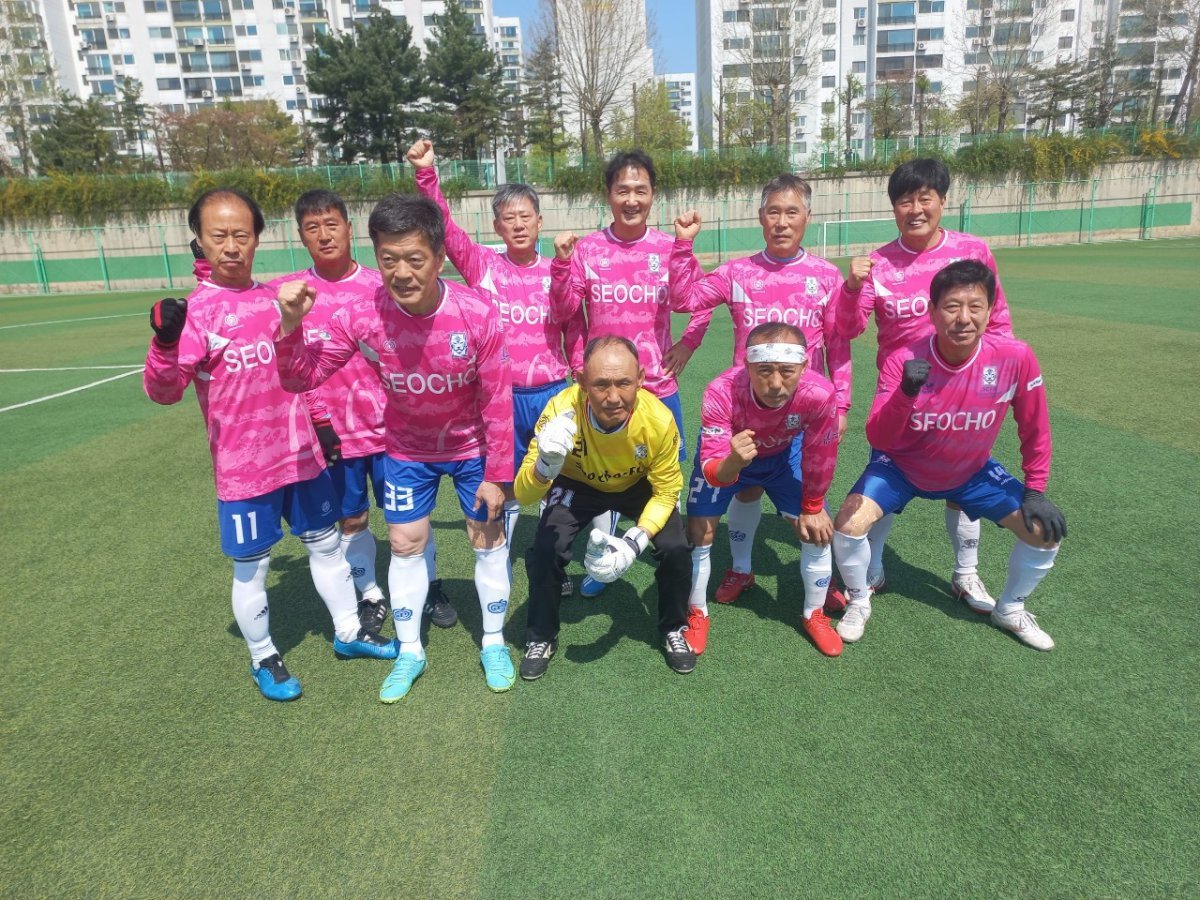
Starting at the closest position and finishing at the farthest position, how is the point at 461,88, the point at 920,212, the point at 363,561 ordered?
the point at 920,212
the point at 363,561
the point at 461,88

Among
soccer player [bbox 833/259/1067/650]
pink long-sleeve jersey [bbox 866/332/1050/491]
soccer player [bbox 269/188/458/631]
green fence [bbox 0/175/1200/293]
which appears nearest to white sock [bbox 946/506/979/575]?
soccer player [bbox 833/259/1067/650]

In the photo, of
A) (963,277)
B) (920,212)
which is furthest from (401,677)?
(920,212)

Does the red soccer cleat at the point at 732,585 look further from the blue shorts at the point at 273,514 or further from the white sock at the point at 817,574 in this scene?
the blue shorts at the point at 273,514

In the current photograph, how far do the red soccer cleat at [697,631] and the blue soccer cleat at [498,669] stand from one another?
0.94 metres

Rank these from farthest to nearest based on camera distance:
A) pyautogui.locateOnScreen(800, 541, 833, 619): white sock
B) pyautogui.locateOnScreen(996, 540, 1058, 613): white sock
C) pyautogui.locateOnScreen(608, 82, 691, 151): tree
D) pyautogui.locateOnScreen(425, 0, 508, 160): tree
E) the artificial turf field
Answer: pyautogui.locateOnScreen(608, 82, 691, 151): tree, pyautogui.locateOnScreen(425, 0, 508, 160): tree, pyautogui.locateOnScreen(800, 541, 833, 619): white sock, pyautogui.locateOnScreen(996, 540, 1058, 613): white sock, the artificial turf field

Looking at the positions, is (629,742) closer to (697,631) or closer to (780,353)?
(697,631)

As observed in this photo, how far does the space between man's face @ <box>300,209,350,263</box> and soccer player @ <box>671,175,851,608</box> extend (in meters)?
1.89

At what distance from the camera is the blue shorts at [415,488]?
3.72 m

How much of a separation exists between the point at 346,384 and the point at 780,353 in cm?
240

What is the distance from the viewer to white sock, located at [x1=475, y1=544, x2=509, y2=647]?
12.6 feet

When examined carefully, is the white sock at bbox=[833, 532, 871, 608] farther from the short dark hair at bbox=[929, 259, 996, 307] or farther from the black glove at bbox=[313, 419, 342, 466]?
the black glove at bbox=[313, 419, 342, 466]

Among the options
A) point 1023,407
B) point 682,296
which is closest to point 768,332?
point 682,296

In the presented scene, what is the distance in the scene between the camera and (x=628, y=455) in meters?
3.72

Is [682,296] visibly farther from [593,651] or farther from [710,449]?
[593,651]
